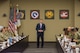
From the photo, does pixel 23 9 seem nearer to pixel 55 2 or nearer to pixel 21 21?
pixel 21 21

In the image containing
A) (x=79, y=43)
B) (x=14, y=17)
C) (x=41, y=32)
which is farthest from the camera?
(x=14, y=17)

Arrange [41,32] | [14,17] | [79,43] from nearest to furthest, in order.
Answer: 1. [79,43]
2. [41,32]
3. [14,17]

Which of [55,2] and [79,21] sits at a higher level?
[55,2]

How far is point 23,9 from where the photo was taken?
1769 cm

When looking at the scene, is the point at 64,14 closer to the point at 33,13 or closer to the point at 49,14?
the point at 49,14

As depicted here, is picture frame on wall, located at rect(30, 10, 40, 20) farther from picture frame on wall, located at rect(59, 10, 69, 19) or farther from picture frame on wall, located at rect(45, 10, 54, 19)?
picture frame on wall, located at rect(59, 10, 69, 19)

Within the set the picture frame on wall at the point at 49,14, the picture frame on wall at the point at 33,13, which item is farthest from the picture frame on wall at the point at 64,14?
the picture frame on wall at the point at 33,13

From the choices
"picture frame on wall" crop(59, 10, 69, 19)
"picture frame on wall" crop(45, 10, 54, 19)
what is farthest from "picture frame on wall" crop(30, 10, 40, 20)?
"picture frame on wall" crop(59, 10, 69, 19)

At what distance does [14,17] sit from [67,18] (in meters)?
3.63

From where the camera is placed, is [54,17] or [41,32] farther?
[54,17]

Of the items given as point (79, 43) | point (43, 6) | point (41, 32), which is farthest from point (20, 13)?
point (79, 43)

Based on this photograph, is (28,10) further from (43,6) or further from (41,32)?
(41,32)

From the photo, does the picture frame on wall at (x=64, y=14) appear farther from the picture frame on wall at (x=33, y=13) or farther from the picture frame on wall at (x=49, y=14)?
the picture frame on wall at (x=33, y=13)

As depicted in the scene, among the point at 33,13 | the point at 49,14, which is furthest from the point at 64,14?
the point at 33,13
